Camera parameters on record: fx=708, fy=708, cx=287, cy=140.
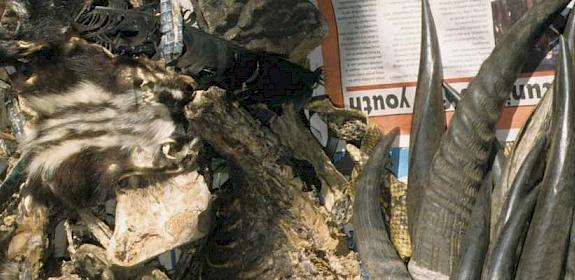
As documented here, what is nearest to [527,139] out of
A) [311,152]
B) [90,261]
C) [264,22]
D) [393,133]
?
[393,133]

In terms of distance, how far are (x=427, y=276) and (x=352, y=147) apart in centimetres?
31

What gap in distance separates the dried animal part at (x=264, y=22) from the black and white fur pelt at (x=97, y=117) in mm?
109

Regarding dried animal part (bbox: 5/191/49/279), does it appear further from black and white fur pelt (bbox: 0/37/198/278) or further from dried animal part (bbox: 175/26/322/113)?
dried animal part (bbox: 175/26/322/113)

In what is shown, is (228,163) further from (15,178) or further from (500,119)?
(500,119)

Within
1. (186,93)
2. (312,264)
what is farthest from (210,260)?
(186,93)

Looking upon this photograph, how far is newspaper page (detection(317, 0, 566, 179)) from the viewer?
1321 millimetres

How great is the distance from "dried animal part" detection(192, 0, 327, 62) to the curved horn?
0.23m

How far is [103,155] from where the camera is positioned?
109cm

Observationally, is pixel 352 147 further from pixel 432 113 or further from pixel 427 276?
pixel 427 276

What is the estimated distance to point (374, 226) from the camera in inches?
45.6

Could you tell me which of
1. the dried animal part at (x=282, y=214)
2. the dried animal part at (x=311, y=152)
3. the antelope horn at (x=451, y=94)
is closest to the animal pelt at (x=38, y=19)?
the dried animal part at (x=282, y=214)

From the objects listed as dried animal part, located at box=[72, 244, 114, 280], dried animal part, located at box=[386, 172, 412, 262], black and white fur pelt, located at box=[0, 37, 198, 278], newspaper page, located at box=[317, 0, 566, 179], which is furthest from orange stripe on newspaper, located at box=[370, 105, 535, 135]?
dried animal part, located at box=[72, 244, 114, 280]

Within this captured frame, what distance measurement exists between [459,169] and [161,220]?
46 centimetres

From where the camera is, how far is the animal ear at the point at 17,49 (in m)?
1.04
